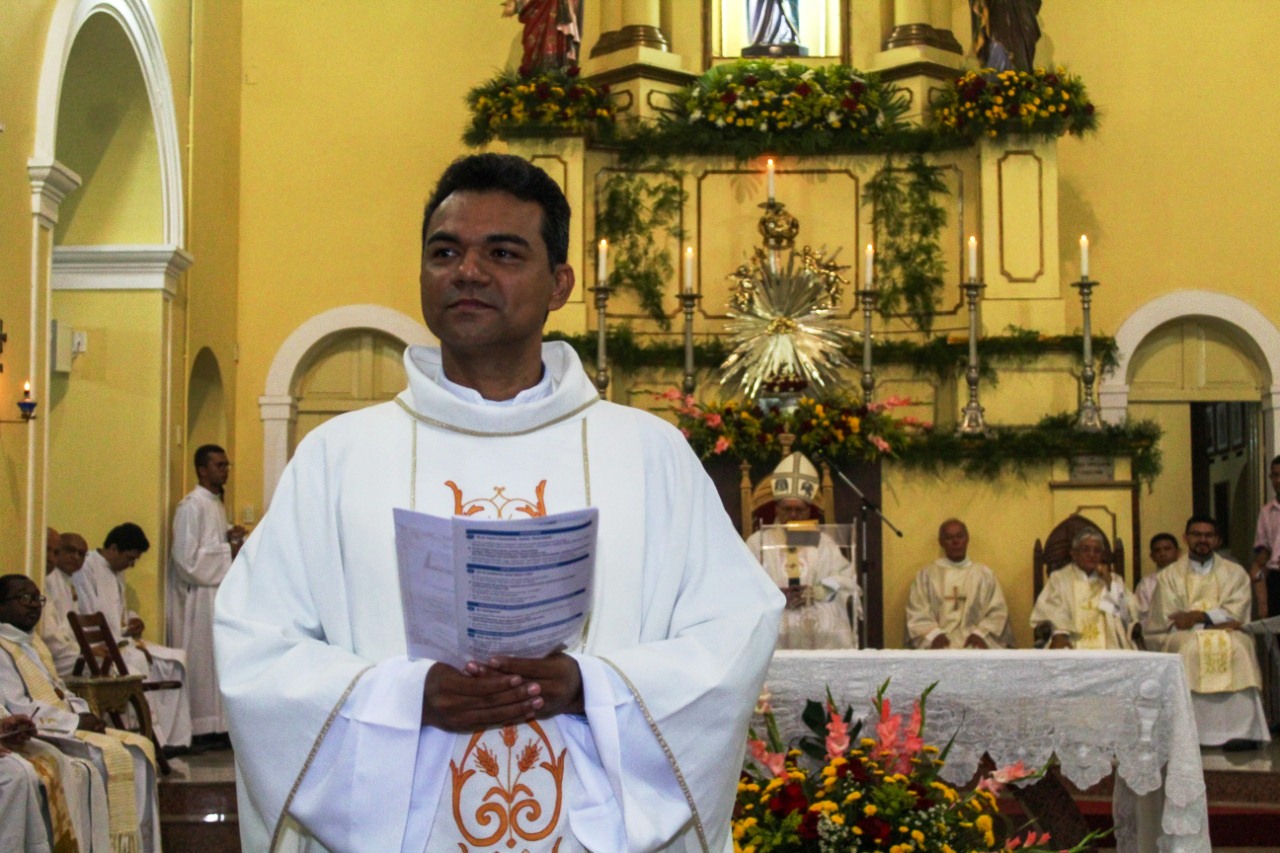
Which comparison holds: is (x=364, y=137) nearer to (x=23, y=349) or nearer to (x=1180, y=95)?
(x=23, y=349)

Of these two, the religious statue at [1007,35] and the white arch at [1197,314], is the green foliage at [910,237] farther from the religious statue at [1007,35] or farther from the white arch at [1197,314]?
the white arch at [1197,314]

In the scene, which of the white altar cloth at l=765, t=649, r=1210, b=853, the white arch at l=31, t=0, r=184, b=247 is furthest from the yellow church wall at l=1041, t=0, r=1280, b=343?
the white altar cloth at l=765, t=649, r=1210, b=853

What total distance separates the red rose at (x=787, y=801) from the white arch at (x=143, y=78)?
5.40 m

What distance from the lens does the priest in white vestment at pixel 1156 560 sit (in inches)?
399

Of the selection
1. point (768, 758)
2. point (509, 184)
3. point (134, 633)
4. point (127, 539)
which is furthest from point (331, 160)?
point (509, 184)

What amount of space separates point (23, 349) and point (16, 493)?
0.67 m

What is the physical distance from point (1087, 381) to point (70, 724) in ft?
19.4

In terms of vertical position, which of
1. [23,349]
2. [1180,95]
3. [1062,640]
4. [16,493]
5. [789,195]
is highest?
[1180,95]

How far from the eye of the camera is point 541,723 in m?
2.42

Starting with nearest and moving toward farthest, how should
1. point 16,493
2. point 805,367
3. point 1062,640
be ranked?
1. point 16,493
2. point 1062,640
3. point 805,367

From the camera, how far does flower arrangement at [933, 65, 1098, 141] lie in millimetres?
10680

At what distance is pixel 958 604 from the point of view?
981cm

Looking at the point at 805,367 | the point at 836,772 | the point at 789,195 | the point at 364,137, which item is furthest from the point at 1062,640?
the point at 364,137

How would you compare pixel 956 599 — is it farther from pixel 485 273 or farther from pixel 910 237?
pixel 485 273
